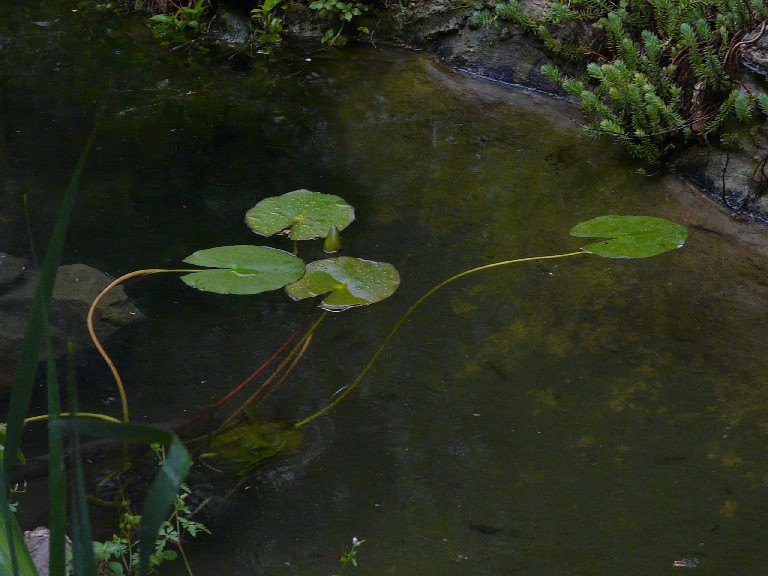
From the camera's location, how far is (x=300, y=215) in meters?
2.87

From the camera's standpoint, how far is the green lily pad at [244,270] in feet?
7.95

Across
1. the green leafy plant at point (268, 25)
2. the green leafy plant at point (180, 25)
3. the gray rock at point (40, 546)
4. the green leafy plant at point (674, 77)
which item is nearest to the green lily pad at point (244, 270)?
the gray rock at point (40, 546)

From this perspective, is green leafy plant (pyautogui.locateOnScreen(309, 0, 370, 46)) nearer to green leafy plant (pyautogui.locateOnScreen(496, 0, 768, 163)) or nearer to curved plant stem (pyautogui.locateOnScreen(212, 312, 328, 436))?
green leafy plant (pyautogui.locateOnScreen(496, 0, 768, 163))

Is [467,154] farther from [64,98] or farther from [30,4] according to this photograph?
[30,4]

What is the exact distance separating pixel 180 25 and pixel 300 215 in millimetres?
2803

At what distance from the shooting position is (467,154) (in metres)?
3.68

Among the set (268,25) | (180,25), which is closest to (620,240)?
(268,25)

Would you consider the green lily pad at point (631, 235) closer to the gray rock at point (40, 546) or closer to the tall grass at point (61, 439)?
the gray rock at point (40, 546)

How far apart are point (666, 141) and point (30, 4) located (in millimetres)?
4263

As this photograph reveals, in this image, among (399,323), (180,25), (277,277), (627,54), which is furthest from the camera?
(180,25)

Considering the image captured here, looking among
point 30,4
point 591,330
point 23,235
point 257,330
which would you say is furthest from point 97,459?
point 30,4

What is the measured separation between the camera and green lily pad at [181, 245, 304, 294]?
7.95ft

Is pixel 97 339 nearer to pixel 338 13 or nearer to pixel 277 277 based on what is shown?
pixel 277 277

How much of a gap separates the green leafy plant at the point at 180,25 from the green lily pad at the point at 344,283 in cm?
297
